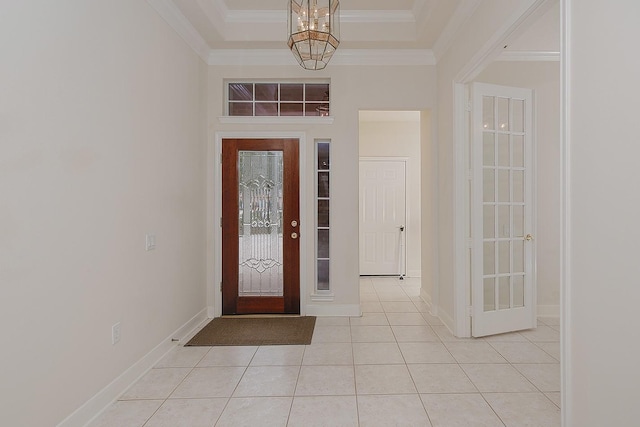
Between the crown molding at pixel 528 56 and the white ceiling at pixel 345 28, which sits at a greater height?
the white ceiling at pixel 345 28

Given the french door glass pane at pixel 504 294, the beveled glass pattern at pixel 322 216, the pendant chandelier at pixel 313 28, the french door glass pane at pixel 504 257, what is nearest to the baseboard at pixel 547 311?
the french door glass pane at pixel 504 294

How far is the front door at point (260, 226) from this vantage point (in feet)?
13.3

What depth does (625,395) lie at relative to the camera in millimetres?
1433

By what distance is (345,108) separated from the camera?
401 centimetres

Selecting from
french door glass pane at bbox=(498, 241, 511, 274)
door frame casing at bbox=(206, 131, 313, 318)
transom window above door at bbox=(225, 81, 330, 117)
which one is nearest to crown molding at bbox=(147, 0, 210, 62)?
transom window above door at bbox=(225, 81, 330, 117)

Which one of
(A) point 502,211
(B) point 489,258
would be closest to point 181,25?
(A) point 502,211

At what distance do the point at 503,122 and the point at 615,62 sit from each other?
6.65 feet

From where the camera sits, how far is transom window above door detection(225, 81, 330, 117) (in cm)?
413

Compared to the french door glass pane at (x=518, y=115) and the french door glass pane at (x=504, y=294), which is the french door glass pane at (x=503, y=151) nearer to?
the french door glass pane at (x=518, y=115)

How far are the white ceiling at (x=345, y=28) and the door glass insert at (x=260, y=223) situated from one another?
3.88ft

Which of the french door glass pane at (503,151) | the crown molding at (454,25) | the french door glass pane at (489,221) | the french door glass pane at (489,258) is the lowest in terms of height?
the french door glass pane at (489,258)

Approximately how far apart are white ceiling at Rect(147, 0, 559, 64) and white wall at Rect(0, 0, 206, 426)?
0.51 metres

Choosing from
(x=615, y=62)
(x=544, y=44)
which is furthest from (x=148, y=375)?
(x=544, y=44)

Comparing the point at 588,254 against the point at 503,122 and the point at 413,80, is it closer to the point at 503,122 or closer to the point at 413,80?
the point at 503,122
